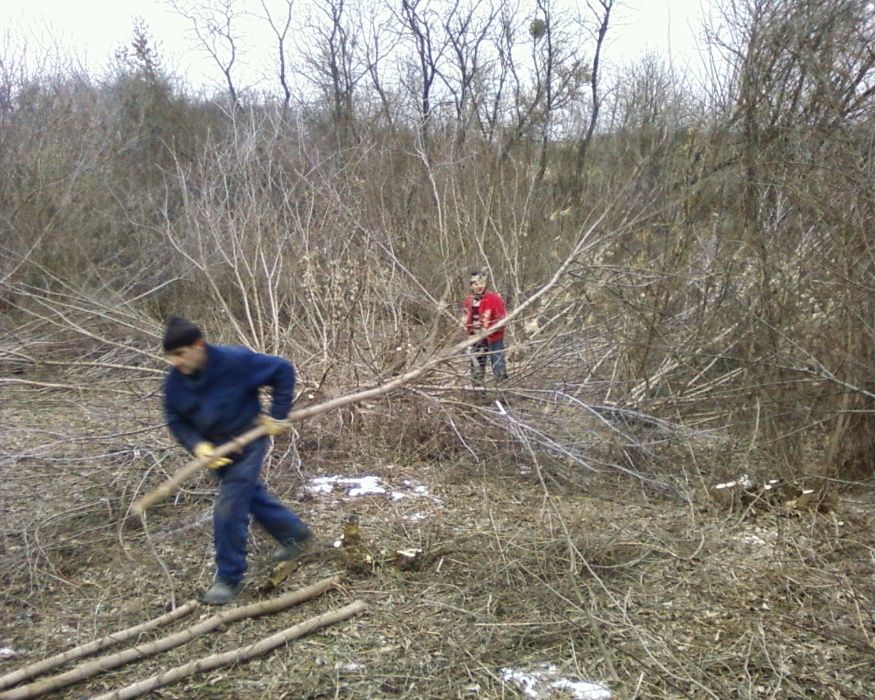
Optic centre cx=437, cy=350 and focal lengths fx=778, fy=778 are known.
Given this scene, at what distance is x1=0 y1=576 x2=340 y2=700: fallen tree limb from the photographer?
2943mm

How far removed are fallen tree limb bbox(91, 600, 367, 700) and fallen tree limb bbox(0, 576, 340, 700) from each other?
0.53 ft

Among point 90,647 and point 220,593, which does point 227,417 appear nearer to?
point 220,593

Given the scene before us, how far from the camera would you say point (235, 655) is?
3.14m

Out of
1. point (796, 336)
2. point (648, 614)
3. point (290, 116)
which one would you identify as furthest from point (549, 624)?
Result: point (290, 116)

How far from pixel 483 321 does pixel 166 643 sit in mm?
3825

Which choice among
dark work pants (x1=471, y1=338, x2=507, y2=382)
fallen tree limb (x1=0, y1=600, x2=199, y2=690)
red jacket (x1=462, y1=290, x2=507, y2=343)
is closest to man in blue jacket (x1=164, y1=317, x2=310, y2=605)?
fallen tree limb (x1=0, y1=600, x2=199, y2=690)

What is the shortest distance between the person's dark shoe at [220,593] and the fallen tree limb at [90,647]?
0.22ft

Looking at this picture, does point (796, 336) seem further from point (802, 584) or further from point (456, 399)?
point (456, 399)

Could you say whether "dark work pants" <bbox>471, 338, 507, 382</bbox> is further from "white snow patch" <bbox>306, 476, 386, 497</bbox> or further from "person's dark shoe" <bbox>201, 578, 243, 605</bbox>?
"person's dark shoe" <bbox>201, 578, 243, 605</bbox>

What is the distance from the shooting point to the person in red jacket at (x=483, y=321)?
5.94 meters

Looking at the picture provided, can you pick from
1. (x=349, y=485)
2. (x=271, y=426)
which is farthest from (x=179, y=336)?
(x=349, y=485)

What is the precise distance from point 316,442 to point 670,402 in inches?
105

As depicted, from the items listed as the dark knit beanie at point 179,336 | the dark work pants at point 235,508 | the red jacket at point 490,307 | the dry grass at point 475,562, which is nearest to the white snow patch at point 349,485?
the dry grass at point 475,562

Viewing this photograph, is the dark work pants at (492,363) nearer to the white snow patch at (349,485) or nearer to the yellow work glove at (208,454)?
the white snow patch at (349,485)
